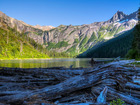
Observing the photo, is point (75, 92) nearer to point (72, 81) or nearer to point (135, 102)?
point (72, 81)

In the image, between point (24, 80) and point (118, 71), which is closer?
point (118, 71)

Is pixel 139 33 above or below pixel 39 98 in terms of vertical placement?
above

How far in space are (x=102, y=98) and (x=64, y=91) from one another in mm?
1743

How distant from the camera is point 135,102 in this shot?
402cm

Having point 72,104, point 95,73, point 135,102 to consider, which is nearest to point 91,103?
point 72,104

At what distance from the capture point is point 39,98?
432 centimetres

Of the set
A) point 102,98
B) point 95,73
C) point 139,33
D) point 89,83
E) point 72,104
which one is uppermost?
point 139,33

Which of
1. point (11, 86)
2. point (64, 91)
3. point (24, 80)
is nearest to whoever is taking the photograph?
point (64, 91)

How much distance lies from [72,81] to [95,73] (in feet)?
4.10

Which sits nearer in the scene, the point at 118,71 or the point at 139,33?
the point at 118,71

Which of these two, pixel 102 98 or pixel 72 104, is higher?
pixel 102 98

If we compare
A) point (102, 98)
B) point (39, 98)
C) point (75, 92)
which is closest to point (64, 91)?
point (75, 92)

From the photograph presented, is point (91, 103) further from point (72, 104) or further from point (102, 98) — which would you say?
point (72, 104)

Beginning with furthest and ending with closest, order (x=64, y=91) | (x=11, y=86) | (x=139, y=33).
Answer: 1. (x=139, y=33)
2. (x=11, y=86)
3. (x=64, y=91)
